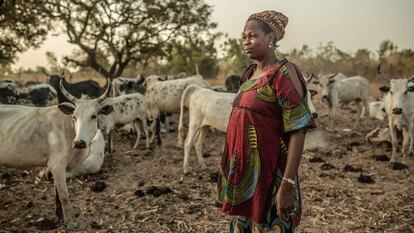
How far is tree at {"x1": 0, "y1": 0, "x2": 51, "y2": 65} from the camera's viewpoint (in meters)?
15.3

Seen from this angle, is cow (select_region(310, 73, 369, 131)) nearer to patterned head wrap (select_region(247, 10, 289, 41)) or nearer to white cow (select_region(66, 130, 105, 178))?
white cow (select_region(66, 130, 105, 178))

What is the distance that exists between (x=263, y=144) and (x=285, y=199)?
0.35 metres

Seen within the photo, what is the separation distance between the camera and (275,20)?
2.32 metres

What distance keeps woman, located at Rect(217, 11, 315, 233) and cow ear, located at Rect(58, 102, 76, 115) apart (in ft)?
9.24

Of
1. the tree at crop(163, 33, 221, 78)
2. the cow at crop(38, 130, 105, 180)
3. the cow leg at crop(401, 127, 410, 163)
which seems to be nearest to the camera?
the cow at crop(38, 130, 105, 180)

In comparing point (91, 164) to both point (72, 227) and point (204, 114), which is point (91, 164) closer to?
point (72, 227)

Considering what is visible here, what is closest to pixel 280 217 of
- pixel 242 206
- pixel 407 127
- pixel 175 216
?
pixel 242 206

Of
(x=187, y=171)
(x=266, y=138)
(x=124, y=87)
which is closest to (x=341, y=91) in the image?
(x=124, y=87)

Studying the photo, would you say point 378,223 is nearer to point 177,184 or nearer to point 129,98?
point 177,184

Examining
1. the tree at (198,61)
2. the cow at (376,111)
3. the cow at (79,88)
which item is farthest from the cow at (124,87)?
the tree at (198,61)

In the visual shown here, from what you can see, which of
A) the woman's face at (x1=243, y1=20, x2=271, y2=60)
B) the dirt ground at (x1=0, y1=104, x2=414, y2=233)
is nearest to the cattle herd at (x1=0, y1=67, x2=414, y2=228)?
the dirt ground at (x1=0, y1=104, x2=414, y2=233)

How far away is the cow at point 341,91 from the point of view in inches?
476

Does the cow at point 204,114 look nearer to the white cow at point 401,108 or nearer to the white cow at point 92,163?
the white cow at point 92,163

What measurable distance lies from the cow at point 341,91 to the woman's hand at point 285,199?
392 inches
